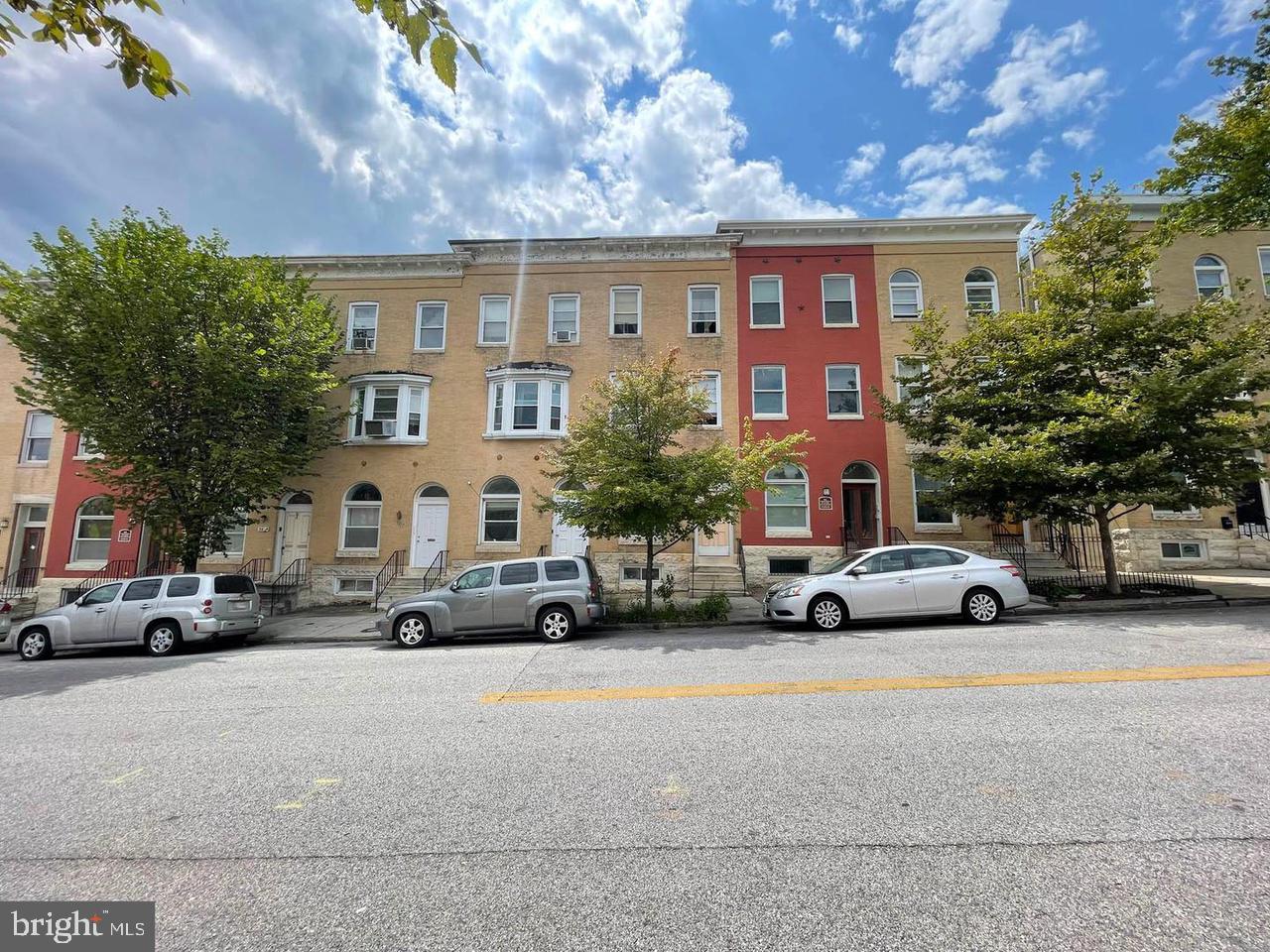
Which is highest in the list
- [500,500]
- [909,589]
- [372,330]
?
[372,330]

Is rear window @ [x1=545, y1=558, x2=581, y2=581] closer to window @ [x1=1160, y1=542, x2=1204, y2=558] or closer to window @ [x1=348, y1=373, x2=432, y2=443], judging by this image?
window @ [x1=348, y1=373, x2=432, y2=443]

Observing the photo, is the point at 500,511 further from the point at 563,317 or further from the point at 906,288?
the point at 906,288

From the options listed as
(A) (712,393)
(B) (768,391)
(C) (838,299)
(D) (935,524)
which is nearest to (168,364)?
(A) (712,393)

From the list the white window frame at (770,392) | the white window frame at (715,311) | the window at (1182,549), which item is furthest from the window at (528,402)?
the window at (1182,549)

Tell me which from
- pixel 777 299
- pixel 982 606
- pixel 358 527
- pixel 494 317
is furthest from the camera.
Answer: pixel 494 317

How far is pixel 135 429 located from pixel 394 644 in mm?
8369

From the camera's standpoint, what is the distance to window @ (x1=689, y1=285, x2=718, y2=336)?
19.4 meters

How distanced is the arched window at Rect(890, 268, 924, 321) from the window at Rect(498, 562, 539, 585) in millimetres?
14960

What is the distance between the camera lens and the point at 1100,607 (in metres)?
11.7

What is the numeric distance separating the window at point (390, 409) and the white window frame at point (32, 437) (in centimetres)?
1048

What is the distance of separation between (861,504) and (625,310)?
402 inches

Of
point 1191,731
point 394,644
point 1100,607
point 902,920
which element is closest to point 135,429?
point 394,644

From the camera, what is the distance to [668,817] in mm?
3314

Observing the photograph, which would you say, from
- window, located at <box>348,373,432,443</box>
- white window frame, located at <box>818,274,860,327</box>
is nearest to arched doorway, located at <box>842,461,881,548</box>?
white window frame, located at <box>818,274,860,327</box>
